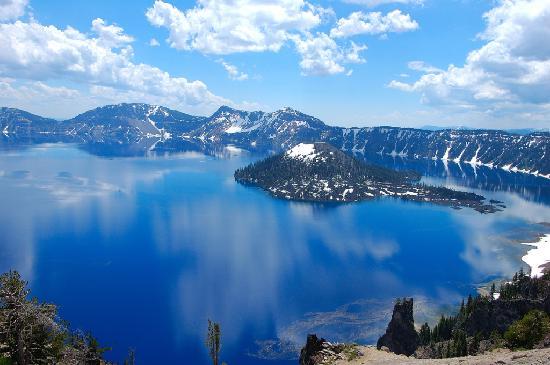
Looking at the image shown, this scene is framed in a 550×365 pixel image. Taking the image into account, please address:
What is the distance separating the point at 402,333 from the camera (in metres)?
101

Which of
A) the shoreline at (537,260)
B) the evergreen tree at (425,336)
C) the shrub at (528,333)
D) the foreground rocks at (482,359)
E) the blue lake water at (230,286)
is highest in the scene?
the foreground rocks at (482,359)

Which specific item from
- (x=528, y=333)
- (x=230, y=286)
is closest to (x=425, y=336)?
(x=528, y=333)

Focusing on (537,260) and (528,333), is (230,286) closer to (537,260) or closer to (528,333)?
(528,333)

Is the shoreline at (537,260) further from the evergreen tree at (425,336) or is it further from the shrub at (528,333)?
the shrub at (528,333)

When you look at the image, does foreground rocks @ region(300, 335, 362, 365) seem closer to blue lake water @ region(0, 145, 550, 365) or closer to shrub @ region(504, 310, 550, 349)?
shrub @ region(504, 310, 550, 349)

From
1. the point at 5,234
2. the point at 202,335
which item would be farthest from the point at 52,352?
the point at 5,234

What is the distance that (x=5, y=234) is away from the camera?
19312 centimetres

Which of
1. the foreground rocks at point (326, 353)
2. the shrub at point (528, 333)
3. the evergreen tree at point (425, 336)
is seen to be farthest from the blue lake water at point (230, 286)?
the foreground rocks at point (326, 353)

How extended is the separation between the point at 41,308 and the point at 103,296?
346 ft

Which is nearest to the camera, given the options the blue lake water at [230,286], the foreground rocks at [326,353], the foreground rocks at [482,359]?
the foreground rocks at [482,359]

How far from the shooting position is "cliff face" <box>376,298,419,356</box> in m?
101

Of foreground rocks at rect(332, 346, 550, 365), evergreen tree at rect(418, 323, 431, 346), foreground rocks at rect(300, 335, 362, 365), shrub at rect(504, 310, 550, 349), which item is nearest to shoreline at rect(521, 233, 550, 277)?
evergreen tree at rect(418, 323, 431, 346)

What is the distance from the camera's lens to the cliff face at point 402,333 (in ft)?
330

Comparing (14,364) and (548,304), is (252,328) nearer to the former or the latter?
(548,304)
